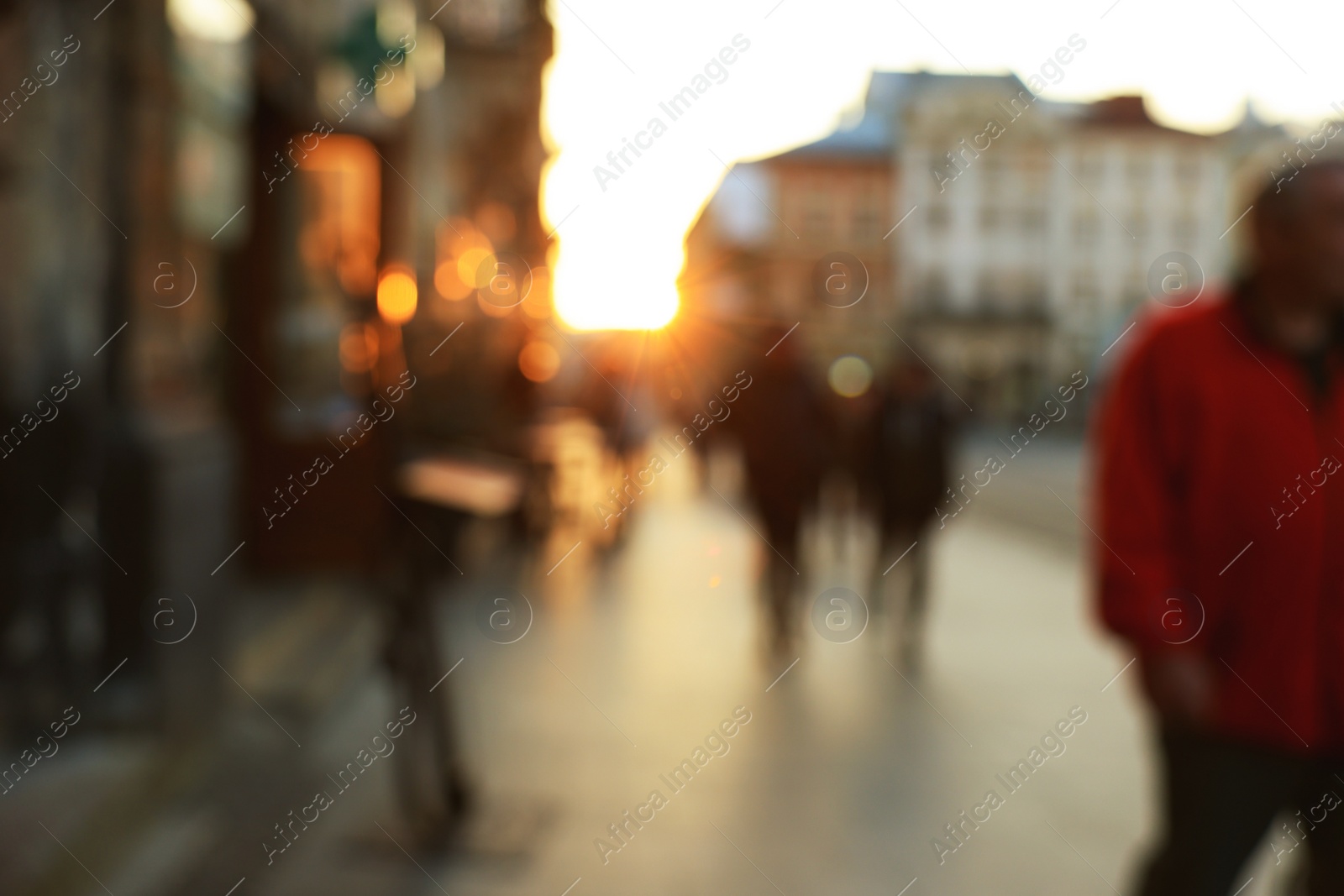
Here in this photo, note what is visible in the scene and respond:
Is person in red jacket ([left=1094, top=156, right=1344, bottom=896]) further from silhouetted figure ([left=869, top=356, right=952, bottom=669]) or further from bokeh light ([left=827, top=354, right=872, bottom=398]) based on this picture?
bokeh light ([left=827, top=354, right=872, bottom=398])

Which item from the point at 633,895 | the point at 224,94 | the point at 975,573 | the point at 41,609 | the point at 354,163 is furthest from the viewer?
the point at 975,573

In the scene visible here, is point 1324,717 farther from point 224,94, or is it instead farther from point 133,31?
point 224,94

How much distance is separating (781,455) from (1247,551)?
6337 millimetres

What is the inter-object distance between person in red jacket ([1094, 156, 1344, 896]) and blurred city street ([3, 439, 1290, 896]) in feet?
6.84

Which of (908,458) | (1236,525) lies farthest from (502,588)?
(1236,525)

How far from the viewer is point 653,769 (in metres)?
5.99

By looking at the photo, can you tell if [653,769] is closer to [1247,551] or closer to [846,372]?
[1247,551]

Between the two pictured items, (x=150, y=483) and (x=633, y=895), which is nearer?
(x=633, y=895)

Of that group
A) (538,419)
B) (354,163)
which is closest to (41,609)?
(354,163)

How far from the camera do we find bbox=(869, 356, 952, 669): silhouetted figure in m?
9.59

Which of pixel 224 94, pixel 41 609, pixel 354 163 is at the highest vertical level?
pixel 354 163

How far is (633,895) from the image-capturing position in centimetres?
439

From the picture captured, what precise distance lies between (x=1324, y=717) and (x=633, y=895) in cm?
245

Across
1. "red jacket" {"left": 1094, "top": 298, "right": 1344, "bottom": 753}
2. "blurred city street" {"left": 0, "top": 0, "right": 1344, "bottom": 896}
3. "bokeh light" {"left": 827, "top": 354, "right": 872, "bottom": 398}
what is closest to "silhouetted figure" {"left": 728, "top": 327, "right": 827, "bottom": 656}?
"blurred city street" {"left": 0, "top": 0, "right": 1344, "bottom": 896}
